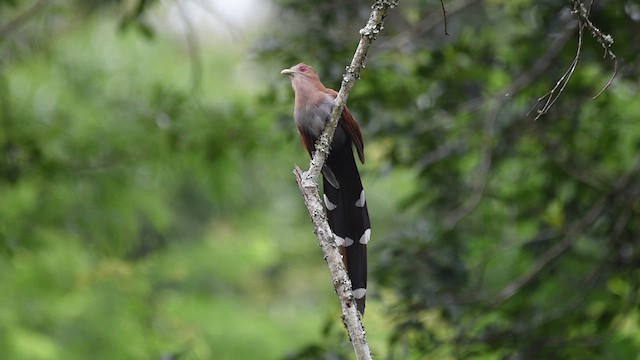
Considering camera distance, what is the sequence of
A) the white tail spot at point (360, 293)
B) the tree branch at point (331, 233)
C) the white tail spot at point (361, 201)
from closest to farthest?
the tree branch at point (331, 233) → the white tail spot at point (360, 293) → the white tail spot at point (361, 201)

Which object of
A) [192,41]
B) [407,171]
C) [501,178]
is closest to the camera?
[501,178]

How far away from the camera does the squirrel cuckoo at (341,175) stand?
395cm

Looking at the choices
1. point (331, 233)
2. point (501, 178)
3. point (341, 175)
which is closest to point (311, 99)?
point (341, 175)

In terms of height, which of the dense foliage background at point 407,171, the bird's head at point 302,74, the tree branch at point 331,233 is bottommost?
the tree branch at point 331,233

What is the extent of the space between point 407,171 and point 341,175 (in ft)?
10.5

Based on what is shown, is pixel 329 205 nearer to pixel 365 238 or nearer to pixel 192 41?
pixel 365 238

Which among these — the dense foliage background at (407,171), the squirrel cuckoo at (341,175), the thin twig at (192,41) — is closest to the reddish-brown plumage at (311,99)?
the squirrel cuckoo at (341,175)

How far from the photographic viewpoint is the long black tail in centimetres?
394

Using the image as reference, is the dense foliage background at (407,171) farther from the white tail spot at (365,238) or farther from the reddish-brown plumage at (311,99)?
the reddish-brown plumage at (311,99)

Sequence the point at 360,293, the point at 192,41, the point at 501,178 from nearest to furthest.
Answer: the point at 360,293
the point at 501,178
the point at 192,41

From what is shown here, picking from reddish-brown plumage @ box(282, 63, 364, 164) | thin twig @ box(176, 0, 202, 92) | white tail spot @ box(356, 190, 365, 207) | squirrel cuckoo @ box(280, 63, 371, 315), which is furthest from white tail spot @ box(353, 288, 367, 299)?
thin twig @ box(176, 0, 202, 92)

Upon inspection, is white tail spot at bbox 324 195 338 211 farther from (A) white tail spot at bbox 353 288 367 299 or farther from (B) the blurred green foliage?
(B) the blurred green foliage

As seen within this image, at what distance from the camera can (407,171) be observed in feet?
23.6

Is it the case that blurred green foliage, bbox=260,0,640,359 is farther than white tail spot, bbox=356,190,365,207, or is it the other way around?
blurred green foliage, bbox=260,0,640,359
